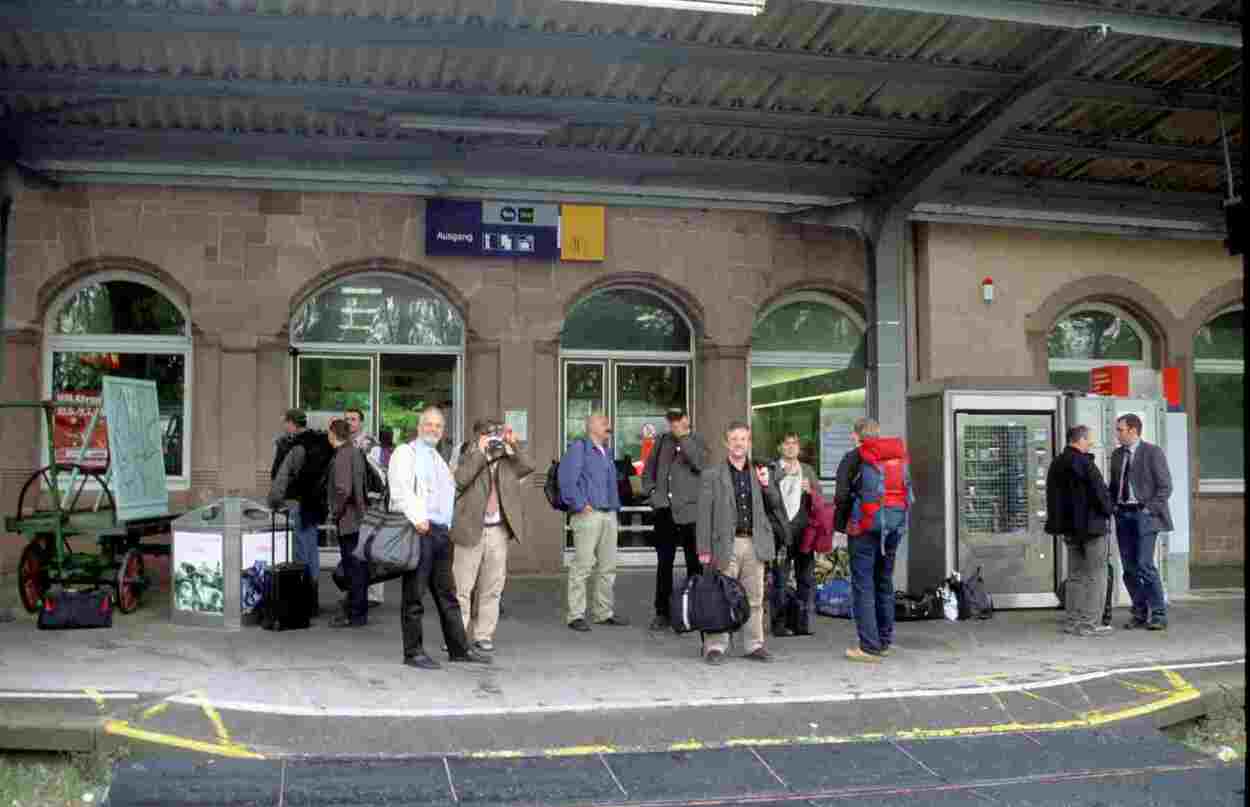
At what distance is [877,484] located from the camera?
8.76 meters

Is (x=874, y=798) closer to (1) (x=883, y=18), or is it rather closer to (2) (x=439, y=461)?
(2) (x=439, y=461)

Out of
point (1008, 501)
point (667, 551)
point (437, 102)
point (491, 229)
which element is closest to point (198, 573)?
point (667, 551)

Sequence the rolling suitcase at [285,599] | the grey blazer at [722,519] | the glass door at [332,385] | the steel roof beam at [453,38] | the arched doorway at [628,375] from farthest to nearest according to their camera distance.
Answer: the arched doorway at [628,375], the glass door at [332,385], the rolling suitcase at [285,599], the steel roof beam at [453,38], the grey blazer at [722,519]

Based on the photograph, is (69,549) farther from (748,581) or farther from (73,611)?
(748,581)

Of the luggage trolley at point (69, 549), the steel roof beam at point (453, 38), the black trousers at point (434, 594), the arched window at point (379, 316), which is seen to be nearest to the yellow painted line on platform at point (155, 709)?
the black trousers at point (434, 594)

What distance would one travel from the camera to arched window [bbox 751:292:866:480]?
1441cm

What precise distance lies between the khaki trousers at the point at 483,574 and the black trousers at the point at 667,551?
1696 mm

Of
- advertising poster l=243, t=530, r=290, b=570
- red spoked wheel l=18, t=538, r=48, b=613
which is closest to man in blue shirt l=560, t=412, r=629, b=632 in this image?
advertising poster l=243, t=530, r=290, b=570

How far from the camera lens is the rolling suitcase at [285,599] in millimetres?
9547

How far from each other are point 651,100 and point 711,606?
5443mm

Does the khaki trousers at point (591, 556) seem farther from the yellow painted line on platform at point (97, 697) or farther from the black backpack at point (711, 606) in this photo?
the yellow painted line on platform at point (97, 697)

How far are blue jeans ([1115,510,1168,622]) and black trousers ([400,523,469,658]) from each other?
598 cm

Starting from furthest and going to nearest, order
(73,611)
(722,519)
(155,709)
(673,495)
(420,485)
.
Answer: (673,495) → (73,611) → (722,519) → (420,485) → (155,709)

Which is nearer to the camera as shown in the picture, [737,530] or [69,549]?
[737,530]
